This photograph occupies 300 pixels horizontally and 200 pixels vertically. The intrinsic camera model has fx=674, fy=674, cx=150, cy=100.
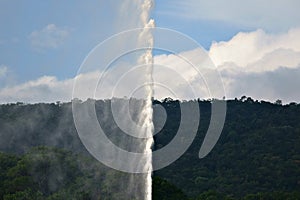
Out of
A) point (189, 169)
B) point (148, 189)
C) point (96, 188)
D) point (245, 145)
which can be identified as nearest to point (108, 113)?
point (96, 188)

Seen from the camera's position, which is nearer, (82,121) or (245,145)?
(82,121)

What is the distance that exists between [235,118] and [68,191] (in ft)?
87.4

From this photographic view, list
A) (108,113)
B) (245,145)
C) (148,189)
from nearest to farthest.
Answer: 1. (148,189)
2. (108,113)
3. (245,145)

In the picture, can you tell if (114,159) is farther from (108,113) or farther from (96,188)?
(96,188)

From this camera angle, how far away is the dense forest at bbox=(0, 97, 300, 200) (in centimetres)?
3353

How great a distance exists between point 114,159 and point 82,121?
272 cm

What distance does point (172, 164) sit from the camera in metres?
44.2

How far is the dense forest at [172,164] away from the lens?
3353 cm

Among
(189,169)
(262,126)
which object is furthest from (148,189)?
(262,126)

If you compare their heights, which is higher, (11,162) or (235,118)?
(235,118)

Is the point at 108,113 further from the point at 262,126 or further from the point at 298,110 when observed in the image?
the point at 298,110

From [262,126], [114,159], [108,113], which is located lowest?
[114,159]

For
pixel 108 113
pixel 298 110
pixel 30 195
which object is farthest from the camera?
pixel 298 110

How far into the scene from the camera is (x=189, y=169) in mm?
44344
